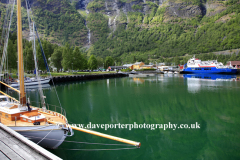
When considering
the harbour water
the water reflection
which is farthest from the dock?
the water reflection

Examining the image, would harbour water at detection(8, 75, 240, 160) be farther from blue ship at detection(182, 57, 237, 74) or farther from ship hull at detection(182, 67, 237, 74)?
blue ship at detection(182, 57, 237, 74)

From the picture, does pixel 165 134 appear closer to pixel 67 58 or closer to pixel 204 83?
pixel 204 83

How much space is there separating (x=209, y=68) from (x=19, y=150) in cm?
13452

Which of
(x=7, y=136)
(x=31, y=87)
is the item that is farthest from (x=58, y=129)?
(x=31, y=87)

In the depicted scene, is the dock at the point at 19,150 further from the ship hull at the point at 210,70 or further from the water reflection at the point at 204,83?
the ship hull at the point at 210,70

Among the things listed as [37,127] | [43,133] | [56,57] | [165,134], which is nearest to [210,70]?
[56,57]

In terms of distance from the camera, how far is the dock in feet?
24.9

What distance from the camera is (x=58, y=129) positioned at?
1186cm

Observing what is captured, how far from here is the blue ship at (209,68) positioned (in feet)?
374

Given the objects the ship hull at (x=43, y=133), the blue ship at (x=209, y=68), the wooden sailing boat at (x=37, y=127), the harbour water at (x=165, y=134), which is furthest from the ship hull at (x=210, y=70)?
the ship hull at (x=43, y=133)

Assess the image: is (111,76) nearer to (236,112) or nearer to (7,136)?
(236,112)

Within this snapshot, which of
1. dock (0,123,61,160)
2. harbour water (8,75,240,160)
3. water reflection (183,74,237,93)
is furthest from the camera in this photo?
water reflection (183,74,237,93)

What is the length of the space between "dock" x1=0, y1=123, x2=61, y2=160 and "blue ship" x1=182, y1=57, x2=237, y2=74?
420 ft

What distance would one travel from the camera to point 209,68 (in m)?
124
